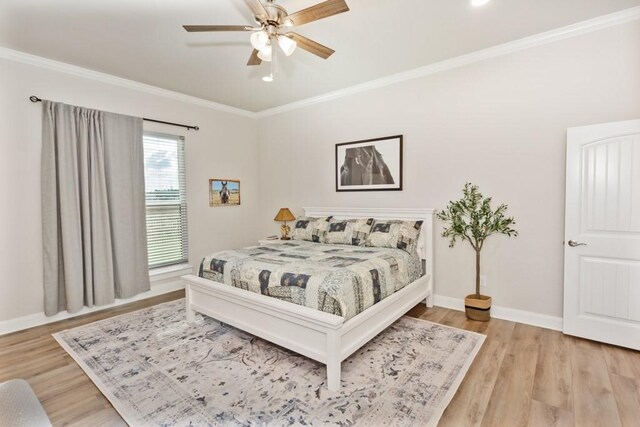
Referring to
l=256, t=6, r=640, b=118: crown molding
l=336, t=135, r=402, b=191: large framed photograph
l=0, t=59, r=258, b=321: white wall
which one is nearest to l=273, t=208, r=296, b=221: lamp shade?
l=336, t=135, r=402, b=191: large framed photograph

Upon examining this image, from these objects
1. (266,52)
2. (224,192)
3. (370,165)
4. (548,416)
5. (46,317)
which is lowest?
(548,416)

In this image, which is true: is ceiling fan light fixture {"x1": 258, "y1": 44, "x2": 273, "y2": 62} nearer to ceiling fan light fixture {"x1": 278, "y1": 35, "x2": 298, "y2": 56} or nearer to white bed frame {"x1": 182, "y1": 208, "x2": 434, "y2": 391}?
ceiling fan light fixture {"x1": 278, "y1": 35, "x2": 298, "y2": 56}

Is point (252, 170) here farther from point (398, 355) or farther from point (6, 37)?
point (398, 355)

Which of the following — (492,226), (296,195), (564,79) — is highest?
(564,79)

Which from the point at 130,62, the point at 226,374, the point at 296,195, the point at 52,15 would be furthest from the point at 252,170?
the point at 226,374

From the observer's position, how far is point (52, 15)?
2504 millimetres

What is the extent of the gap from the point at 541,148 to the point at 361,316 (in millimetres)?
2377

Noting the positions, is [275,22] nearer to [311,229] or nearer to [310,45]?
[310,45]

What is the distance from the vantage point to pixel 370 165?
Result: 4.14 m

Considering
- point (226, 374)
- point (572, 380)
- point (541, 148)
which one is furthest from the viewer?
point (541, 148)

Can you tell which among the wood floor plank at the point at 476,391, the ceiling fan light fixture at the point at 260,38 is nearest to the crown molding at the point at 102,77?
the ceiling fan light fixture at the point at 260,38

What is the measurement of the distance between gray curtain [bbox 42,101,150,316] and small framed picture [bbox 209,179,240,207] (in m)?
1.06

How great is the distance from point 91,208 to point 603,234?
16.4 ft

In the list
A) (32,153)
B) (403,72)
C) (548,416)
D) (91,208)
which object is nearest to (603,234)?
(548,416)
